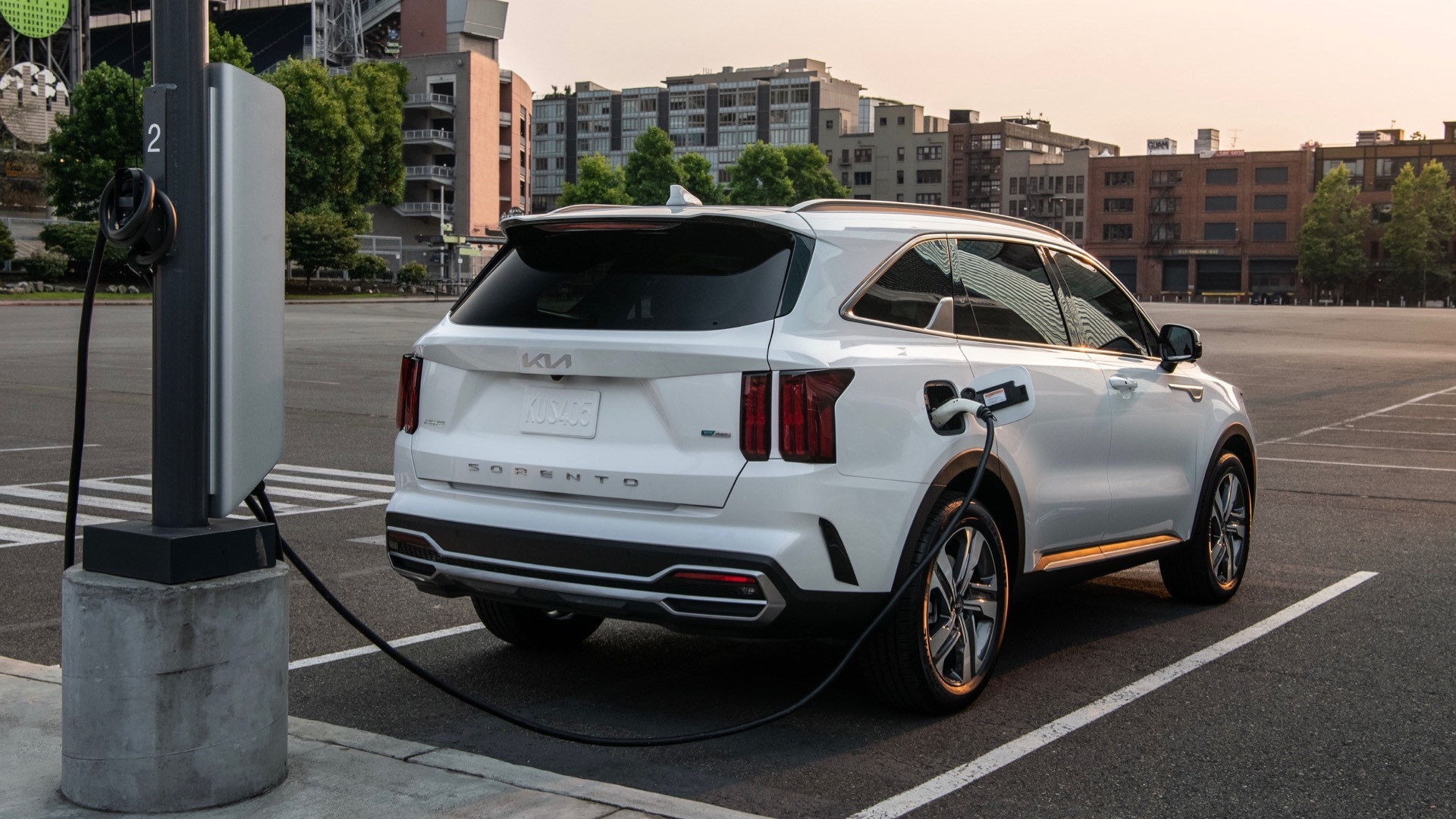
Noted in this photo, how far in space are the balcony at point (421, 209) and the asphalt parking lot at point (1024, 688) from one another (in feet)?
335

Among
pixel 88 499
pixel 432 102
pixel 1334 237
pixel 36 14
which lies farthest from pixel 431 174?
pixel 88 499

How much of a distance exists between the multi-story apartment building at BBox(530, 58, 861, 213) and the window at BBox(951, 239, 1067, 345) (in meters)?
172

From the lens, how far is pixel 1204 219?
479ft

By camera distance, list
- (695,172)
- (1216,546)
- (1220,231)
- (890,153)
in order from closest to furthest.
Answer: (1216,546) → (695,172) → (1220,231) → (890,153)

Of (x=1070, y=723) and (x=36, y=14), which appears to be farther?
(x=36, y=14)

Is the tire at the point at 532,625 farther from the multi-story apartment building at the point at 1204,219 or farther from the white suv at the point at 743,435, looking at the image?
the multi-story apartment building at the point at 1204,219

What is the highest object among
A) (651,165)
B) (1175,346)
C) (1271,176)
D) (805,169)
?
(1271,176)

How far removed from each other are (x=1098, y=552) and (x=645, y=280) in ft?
7.88

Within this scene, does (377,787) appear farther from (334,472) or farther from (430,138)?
(430,138)

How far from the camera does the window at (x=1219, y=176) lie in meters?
146

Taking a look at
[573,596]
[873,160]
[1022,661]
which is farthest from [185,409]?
[873,160]

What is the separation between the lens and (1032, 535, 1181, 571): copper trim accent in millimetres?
5761

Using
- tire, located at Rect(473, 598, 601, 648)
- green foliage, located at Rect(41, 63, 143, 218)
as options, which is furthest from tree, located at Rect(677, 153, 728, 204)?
tire, located at Rect(473, 598, 601, 648)

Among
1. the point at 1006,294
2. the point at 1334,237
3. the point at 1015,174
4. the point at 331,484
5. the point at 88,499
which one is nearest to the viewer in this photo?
the point at 1006,294
